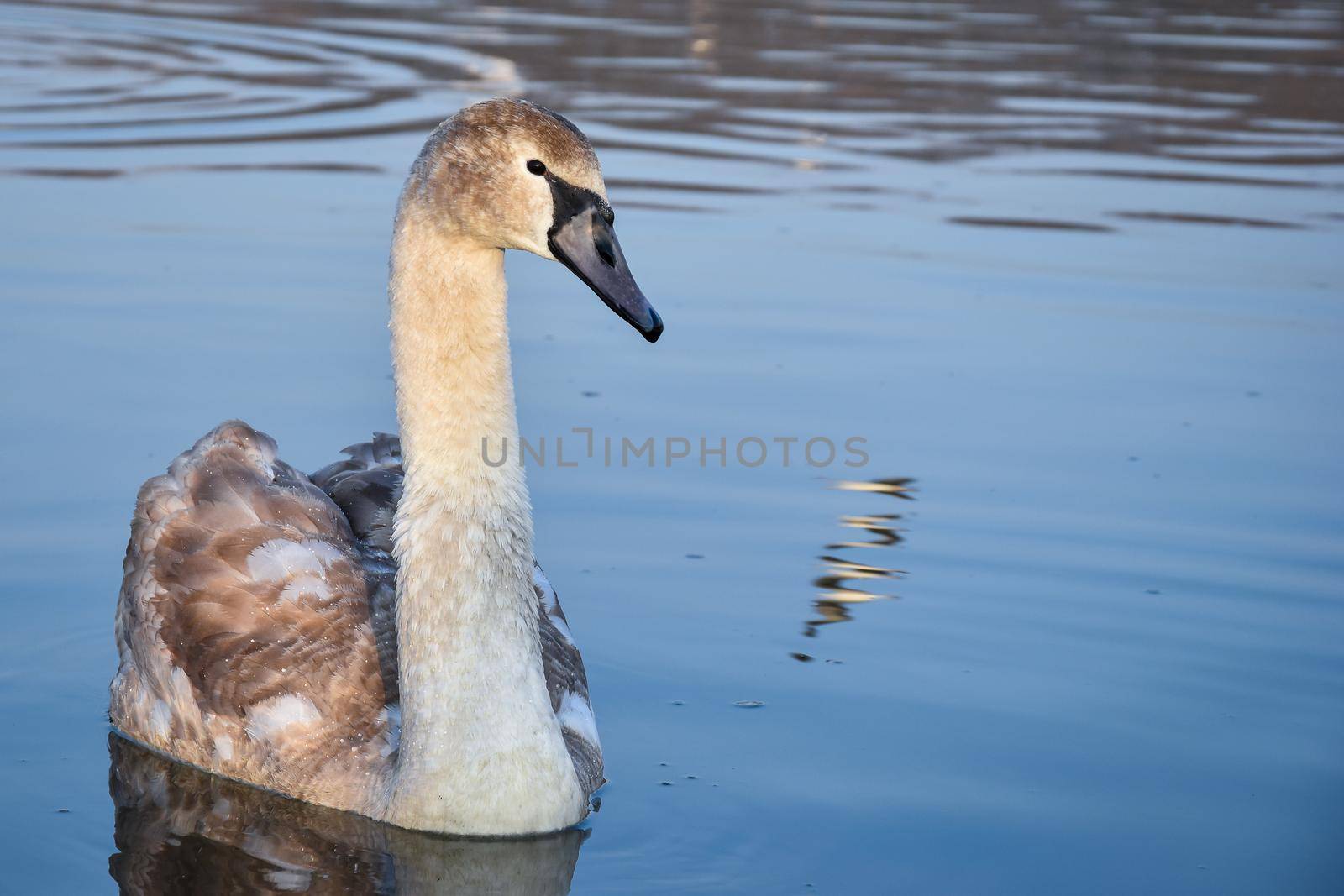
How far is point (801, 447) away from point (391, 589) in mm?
3383

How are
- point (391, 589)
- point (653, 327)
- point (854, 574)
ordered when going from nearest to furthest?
1. point (653, 327)
2. point (391, 589)
3. point (854, 574)

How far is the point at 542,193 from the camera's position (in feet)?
20.1

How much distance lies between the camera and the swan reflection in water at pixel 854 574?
8.29 m

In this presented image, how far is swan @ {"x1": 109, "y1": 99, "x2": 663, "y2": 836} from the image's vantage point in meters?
6.20

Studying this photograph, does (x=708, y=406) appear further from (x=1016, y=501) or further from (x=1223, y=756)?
(x=1223, y=756)

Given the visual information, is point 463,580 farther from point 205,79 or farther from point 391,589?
point 205,79

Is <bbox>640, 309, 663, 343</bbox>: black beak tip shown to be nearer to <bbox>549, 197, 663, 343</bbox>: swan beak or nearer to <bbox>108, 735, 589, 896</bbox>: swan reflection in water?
<bbox>549, 197, 663, 343</bbox>: swan beak

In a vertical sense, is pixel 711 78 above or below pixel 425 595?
above

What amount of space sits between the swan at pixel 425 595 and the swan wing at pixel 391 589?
0.05 feet

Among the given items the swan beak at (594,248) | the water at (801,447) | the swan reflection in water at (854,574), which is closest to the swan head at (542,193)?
the swan beak at (594,248)

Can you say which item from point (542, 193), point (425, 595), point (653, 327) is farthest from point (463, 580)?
point (542, 193)

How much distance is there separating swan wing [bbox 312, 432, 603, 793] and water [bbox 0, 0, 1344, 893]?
219 mm

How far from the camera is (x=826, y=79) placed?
71.7 feet

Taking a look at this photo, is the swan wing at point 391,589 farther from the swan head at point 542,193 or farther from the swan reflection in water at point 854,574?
the swan head at point 542,193
